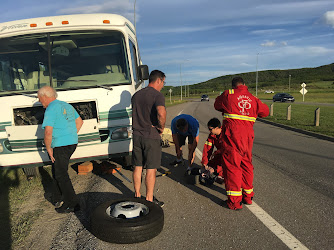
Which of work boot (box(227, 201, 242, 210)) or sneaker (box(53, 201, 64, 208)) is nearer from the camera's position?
work boot (box(227, 201, 242, 210))

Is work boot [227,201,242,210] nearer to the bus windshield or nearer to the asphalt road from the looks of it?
the asphalt road

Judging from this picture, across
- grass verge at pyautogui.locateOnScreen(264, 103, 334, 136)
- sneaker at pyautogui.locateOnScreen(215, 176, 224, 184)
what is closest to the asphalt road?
sneaker at pyautogui.locateOnScreen(215, 176, 224, 184)

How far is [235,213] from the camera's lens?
439 centimetres

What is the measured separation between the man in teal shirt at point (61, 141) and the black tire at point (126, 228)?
0.98 meters

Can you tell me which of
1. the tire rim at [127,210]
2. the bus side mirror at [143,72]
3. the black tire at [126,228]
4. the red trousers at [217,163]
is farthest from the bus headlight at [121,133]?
the black tire at [126,228]

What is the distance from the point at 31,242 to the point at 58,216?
0.83 meters

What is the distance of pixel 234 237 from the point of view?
3613mm

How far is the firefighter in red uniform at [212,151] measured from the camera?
222 inches

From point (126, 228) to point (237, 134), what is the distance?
2.07 m

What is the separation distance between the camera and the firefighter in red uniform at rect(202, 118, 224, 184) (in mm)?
5648

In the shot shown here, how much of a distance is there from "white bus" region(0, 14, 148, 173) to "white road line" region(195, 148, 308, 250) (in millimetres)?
2644

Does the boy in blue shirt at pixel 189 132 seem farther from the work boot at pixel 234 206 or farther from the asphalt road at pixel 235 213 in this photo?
the work boot at pixel 234 206

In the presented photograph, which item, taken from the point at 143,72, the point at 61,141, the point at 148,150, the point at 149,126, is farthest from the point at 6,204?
the point at 143,72

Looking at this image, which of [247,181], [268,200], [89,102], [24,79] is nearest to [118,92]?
[89,102]
